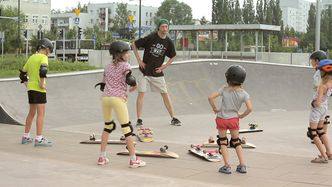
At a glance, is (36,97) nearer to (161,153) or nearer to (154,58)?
(161,153)

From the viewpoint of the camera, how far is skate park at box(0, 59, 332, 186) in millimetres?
5621

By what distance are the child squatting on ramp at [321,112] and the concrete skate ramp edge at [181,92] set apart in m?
5.29

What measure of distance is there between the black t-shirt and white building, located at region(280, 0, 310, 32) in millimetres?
177661

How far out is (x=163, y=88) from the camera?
9852mm

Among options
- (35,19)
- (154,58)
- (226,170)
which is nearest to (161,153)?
(226,170)

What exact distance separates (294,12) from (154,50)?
617 ft

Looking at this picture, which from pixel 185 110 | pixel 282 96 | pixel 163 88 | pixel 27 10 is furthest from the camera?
pixel 27 10

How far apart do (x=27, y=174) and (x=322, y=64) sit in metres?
3.84

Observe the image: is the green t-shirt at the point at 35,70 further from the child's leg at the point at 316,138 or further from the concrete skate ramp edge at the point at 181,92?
the child's leg at the point at 316,138

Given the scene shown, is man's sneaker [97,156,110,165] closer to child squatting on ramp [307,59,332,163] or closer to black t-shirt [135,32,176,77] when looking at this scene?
child squatting on ramp [307,59,332,163]

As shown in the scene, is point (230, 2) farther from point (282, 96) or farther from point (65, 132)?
point (65, 132)

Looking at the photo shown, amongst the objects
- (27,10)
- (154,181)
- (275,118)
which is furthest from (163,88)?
(27,10)

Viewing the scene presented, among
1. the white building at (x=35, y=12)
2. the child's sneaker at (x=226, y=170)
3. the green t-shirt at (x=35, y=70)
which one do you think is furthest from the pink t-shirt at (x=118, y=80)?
the white building at (x=35, y=12)

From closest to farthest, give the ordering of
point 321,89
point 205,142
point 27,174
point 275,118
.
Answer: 1. point 27,174
2. point 321,89
3. point 205,142
4. point 275,118
